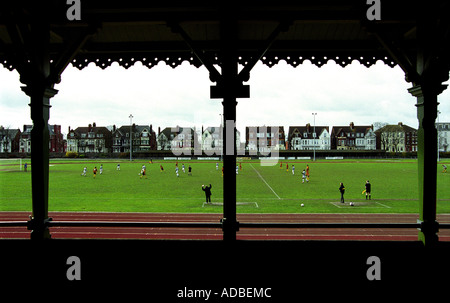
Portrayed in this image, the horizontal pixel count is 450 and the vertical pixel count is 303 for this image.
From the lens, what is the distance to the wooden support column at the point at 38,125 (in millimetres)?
4461

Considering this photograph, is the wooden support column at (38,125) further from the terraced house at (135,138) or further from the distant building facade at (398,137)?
the distant building facade at (398,137)

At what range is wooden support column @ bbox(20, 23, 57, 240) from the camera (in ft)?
14.6

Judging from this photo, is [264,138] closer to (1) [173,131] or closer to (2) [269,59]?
(1) [173,131]

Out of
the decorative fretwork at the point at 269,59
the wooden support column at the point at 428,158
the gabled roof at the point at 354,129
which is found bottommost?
the wooden support column at the point at 428,158

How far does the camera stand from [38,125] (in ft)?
14.7

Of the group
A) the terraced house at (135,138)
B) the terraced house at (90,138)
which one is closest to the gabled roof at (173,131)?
the terraced house at (135,138)

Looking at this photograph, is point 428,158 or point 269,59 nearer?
point 428,158

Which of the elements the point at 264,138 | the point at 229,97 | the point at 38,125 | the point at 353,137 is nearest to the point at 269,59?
the point at 229,97

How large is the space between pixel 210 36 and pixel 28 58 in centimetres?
290

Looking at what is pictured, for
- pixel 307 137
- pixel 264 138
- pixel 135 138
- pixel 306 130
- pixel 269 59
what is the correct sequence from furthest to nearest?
pixel 135 138 → pixel 306 130 → pixel 307 137 → pixel 264 138 → pixel 269 59

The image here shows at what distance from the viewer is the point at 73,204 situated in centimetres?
A: 1859

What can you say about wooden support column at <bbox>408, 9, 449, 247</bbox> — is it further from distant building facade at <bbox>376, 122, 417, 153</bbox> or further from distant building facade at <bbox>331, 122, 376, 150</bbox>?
distant building facade at <bbox>376, 122, 417, 153</bbox>
